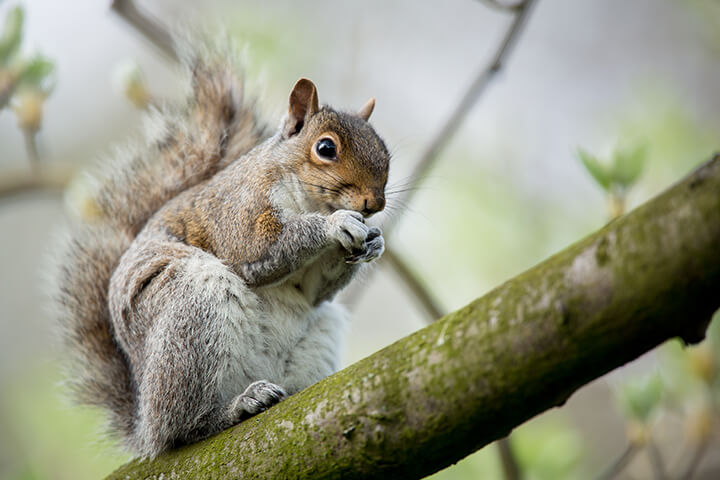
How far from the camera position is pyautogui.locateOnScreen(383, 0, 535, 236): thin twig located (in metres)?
2.44

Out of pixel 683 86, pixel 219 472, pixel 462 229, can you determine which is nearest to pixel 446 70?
pixel 462 229

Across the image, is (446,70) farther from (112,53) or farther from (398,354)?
(398,354)

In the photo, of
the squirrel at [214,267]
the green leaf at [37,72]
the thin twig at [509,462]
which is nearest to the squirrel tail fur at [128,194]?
the squirrel at [214,267]

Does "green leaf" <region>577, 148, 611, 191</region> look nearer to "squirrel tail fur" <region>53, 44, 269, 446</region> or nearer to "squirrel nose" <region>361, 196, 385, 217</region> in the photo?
"squirrel nose" <region>361, 196, 385, 217</region>

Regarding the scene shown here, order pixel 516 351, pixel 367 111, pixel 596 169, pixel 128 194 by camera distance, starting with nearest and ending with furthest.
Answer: pixel 516 351 → pixel 596 169 → pixel 367 111 → pixel 128 194

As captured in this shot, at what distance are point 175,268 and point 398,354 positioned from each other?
1082mm

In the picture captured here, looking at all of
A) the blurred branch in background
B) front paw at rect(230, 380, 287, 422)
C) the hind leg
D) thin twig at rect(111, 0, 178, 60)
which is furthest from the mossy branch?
the blurred branch in background

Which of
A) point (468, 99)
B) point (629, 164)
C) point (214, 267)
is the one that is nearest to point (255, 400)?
point (214, 267)

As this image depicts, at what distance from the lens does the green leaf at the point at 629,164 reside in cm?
235

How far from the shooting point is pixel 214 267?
2373mm

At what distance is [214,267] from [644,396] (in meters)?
1.55

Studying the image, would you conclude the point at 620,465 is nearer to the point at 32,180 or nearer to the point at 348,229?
the point at 348,229

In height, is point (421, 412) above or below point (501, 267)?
below

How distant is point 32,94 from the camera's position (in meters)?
2.99
